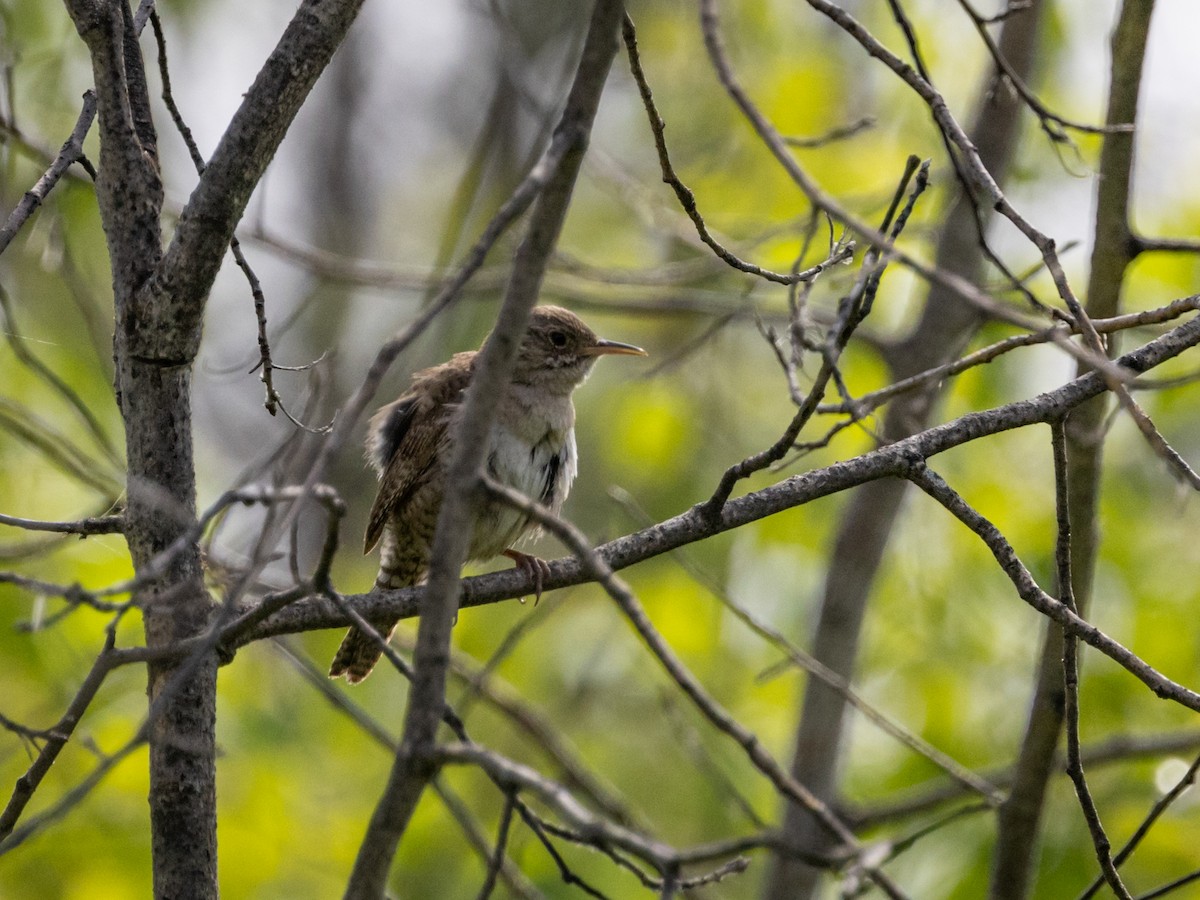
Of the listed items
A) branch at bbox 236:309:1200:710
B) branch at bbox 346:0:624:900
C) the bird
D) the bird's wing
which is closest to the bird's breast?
the bird

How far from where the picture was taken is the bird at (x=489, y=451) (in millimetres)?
4227

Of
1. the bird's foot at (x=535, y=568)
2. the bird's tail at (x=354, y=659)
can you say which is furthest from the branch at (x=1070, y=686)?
the bird's tail at (x=354, y=659)

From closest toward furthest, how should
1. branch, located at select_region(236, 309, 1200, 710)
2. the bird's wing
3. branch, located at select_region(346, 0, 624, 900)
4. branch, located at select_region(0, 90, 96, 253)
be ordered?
branch, located at select_region(346, 0, 624, 900) → branch, located at select_region(0, 90, 96, 253) → branch, located at select_region(236, 309, 1200, 710) → the bird's wing

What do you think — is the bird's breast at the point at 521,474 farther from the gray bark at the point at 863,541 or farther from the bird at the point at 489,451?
the gray bark at the point at 863,541

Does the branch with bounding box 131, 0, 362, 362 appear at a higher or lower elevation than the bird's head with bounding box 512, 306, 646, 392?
lower

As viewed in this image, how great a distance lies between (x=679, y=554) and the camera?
438 cm

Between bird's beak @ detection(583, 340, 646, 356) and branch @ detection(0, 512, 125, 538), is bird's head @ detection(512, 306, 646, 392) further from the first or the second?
branch @ detection(0, 512, 125, 538)

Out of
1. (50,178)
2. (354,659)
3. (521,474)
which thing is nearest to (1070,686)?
(50,178)

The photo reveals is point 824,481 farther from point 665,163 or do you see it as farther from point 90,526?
point 90,526

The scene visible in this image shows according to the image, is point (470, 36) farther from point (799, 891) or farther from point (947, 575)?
point (799, 891)

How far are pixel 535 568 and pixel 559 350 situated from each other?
1607 mm

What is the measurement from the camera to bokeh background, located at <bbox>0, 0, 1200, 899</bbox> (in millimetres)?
4289

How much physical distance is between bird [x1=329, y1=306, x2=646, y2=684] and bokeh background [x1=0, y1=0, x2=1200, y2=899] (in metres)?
0.31

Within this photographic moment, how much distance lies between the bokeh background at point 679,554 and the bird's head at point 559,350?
8.0 inches
